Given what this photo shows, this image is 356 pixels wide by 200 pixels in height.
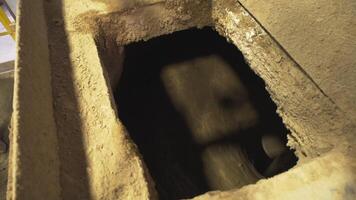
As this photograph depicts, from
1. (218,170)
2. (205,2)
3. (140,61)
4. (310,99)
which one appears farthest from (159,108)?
(310,99)

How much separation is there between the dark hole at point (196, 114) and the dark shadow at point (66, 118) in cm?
118

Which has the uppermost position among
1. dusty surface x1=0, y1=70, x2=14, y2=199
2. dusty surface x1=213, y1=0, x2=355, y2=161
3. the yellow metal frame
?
the yellow metal frame

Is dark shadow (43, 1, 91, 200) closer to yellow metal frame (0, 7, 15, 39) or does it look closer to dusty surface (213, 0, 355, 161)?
dusty surface (213, 0, 355, 161)

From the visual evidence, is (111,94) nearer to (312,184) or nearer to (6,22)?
(312,184)

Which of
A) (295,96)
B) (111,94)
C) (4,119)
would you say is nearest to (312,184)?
(295,96)

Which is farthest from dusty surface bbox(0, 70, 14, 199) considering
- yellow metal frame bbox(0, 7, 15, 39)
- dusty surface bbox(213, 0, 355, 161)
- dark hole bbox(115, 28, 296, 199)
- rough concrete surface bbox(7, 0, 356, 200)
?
dusty surface bbox(213, 0, 355, 161)

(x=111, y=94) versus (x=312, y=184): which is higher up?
(x=111, y=94)

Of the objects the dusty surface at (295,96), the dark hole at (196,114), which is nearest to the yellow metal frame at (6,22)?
the dark hole at (196,114)

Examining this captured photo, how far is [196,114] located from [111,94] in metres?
1.45

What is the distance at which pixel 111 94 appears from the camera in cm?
148

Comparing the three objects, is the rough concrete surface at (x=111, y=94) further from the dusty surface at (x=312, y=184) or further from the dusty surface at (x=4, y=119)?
the dusty surface at (x=4, y=119)

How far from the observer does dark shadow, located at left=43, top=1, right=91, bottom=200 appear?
1.18 metres

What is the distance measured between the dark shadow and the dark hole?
1180 mm

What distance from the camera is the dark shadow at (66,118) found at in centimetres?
118
